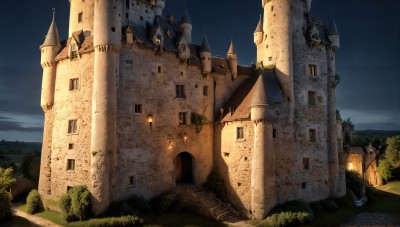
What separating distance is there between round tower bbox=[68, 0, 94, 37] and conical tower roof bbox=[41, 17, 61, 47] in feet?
5.29

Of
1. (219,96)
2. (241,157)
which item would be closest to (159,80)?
(219,96)

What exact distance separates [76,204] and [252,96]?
21604 millimetres

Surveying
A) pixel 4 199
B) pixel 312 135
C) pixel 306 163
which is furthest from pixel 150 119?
pixel 312 135

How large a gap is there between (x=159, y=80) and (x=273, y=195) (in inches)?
707

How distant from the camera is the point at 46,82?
36125 millimetres

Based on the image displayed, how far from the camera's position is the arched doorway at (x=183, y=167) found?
130 feet

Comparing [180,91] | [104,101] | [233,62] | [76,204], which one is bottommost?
[76,204]

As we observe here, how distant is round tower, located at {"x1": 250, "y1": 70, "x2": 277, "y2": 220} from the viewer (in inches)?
1261

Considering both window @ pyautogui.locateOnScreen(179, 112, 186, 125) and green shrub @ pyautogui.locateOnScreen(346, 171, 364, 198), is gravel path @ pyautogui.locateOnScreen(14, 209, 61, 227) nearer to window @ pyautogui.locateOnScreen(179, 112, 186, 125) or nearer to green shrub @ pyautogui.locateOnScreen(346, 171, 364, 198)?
window @ pyautogui.locateOnScreen(179, 112, 186, 125)

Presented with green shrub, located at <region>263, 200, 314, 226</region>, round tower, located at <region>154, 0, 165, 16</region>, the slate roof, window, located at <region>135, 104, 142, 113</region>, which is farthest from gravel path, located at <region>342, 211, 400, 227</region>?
round tower, located at <region>154, 0, 165, 16</region>

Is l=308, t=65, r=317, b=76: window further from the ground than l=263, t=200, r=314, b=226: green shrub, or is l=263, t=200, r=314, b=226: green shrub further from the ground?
l=308, t=65, r=317, b=76: window

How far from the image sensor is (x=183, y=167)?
132 feet

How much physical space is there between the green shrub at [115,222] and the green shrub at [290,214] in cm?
1283

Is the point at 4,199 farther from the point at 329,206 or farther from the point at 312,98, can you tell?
the point at 312,98
